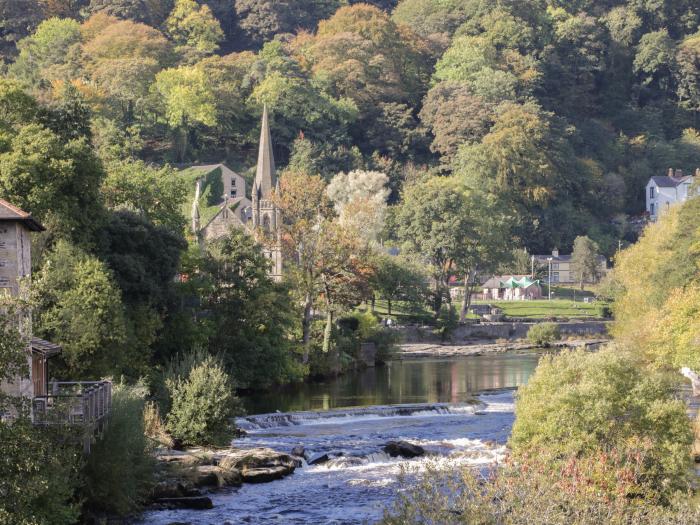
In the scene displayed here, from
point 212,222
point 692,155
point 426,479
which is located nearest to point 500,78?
point 692,155

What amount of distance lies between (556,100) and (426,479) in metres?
142

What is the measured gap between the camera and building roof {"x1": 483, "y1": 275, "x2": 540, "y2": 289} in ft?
409

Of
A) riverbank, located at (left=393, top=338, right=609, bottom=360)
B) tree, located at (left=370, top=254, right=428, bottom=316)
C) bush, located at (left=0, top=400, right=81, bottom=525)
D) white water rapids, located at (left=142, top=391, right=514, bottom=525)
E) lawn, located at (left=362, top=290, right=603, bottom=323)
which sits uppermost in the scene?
tree, located at (left=370, top=254, right=428, bottom=316)

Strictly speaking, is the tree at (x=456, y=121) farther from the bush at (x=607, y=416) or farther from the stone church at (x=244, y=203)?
the bush at (x=607, y=416)

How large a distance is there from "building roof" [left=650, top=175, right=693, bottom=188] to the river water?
78.5 m

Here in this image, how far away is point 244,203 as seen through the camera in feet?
388

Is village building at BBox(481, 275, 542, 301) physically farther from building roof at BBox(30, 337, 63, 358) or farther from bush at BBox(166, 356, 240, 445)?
building roof at BBox(30, 337, 63, 358)

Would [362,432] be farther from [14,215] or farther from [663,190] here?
[663,190]

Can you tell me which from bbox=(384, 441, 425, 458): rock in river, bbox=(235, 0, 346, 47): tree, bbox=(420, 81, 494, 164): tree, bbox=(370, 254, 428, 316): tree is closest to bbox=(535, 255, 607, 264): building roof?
bbox=(420, 81, 494, 164): tree

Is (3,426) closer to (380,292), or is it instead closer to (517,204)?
(380,292)

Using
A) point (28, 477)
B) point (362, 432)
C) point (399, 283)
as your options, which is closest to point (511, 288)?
point (399, 283)

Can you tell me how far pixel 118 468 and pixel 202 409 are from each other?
10331 mm

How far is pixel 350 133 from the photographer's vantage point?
147625 mm

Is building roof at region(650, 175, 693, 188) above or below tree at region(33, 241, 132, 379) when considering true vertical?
above
